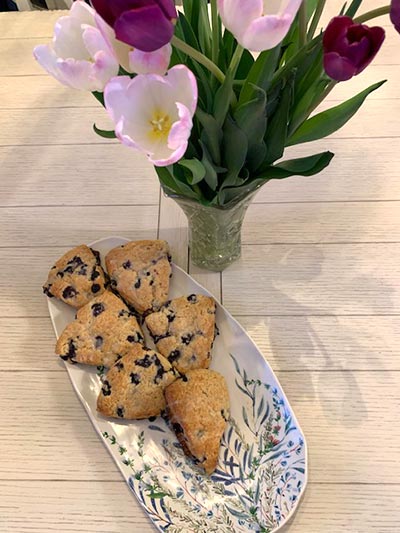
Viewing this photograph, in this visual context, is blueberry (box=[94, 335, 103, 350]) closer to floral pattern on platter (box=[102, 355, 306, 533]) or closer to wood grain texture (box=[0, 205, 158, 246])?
floral pattern on platter (box=[102, 355, 306, 533])

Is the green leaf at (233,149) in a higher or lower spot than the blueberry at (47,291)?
higher

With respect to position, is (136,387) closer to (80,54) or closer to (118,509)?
(118,509)

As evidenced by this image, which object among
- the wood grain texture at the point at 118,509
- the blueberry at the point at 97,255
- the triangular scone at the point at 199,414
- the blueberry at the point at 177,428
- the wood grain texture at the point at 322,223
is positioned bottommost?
the wood grain texture at the point at 118,509

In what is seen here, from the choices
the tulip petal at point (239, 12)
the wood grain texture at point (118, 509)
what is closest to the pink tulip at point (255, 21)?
the tulip petal at point (239, 12)

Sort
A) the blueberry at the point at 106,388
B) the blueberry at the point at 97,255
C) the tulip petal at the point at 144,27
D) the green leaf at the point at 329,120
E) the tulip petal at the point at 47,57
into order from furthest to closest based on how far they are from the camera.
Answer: the blueberry at the point at 97,255 < the blueberry at the point at 106,388 < the green leaf at the point at 329,120 < the tulip petal at the point at 47,57 < the tulip petal at the point at 144,27

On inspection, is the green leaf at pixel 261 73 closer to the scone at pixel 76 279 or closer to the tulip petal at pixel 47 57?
the tulip petal at pixel 47 57

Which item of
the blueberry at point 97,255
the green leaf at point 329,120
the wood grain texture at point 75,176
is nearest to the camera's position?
the green leaf at point 329,120
